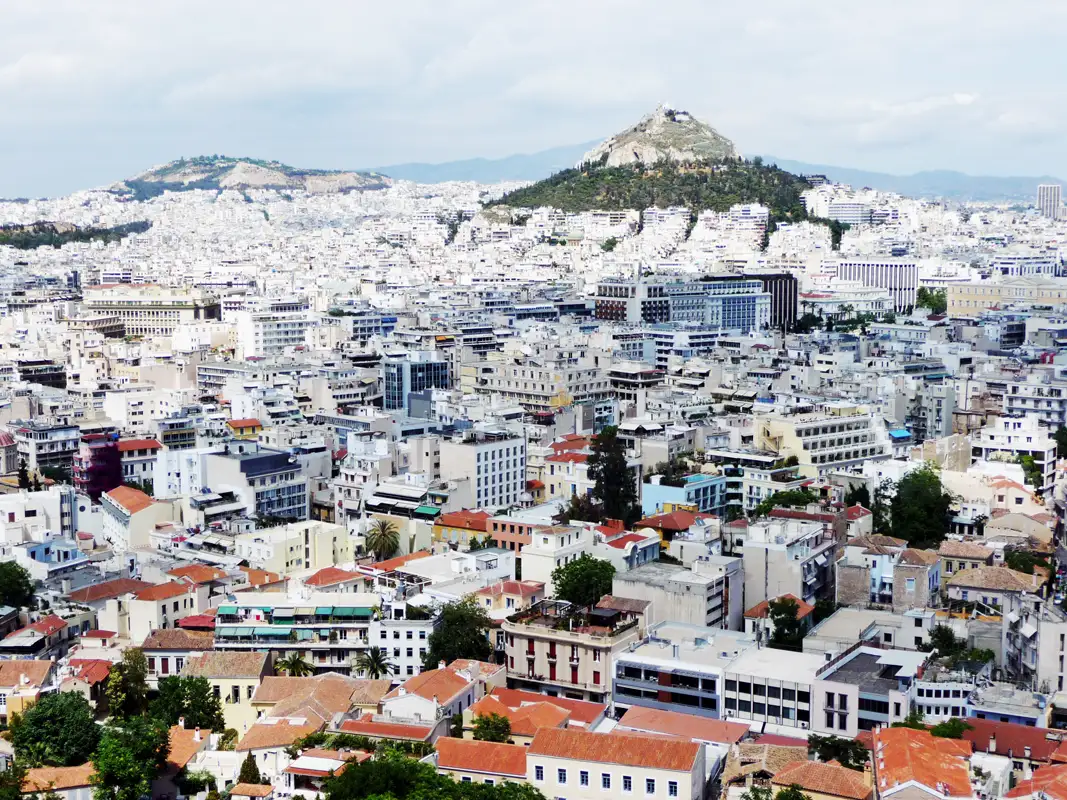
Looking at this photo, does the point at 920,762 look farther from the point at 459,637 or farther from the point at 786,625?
the point at 459,637

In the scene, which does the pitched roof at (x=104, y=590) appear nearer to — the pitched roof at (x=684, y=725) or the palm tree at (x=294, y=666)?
the palm tree at (x=294, y=666)

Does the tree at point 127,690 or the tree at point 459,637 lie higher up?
the tree at point 459,637

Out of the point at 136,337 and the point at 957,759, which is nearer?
the point at 957,759

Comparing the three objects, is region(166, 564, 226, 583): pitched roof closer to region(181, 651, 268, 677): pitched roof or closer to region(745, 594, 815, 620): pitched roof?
region(181, 651, 268, 677): pitched roof

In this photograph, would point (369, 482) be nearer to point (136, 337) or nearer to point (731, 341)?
point (731, 341)

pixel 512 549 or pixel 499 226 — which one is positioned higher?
pixel 499 226

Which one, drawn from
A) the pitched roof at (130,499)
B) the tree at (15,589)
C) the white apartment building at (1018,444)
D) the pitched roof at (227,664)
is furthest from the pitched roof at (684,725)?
the white apartment building at (1018,444)

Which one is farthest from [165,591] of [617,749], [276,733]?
[617,749]

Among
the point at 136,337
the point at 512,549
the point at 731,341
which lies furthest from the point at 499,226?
the point at 512,549
